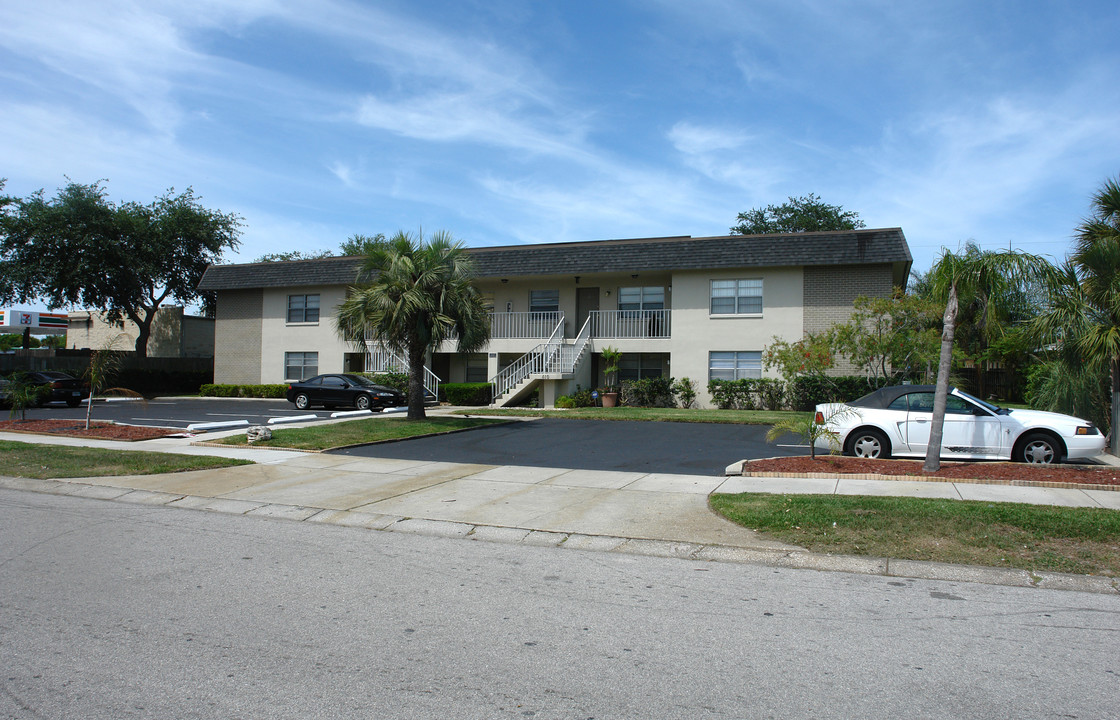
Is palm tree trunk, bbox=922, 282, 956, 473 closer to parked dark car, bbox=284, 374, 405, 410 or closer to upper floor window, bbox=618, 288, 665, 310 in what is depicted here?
parked dark car, bbox=284, 374, 405, 410

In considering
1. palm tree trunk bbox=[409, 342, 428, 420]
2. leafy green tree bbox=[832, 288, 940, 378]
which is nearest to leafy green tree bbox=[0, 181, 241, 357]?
palm tree trunk bbox=[409, 342, 428, 420]

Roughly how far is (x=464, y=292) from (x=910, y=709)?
1677 cm

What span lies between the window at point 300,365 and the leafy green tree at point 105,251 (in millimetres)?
11242

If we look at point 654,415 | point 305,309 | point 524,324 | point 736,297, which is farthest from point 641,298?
point 305,309

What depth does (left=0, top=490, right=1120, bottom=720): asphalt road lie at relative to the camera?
394cm

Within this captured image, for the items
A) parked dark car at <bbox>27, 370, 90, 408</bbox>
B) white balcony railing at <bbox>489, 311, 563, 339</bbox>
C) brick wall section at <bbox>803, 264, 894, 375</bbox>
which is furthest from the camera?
white balcony railing at <bbox>489, 311, 563, 339</bbox>

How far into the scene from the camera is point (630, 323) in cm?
2931

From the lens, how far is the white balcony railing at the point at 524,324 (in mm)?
30422

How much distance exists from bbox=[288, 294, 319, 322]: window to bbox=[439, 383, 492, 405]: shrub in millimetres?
8745

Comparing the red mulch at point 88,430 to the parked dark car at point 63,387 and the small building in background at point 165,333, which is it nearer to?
the parked dark car at point 63,387

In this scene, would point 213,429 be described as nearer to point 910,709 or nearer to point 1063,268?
point 910,709

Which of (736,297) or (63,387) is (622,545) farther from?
(63,387)

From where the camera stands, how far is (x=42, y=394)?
2636 centimetres

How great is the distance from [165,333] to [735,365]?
35.5 m
